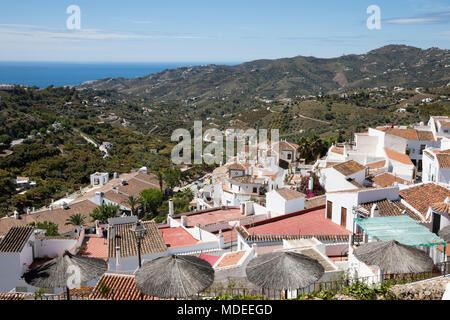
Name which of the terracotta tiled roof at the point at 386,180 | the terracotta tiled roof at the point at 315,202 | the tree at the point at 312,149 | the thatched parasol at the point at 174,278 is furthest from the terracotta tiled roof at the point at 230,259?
the tree at the point at 312,149

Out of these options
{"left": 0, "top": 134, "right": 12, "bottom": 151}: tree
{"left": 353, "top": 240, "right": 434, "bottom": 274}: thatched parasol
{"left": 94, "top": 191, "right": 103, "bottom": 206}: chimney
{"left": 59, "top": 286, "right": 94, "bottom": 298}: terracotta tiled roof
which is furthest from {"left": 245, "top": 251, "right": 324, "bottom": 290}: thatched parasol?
{"left": 0, "top": 134, "right": 12, "bottom": 151}: tree

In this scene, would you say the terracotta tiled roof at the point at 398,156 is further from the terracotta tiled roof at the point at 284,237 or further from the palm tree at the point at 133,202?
the palm tree at the point at 133,202

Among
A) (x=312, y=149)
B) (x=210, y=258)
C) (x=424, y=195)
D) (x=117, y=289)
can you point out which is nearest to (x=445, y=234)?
(x=424, y=195)

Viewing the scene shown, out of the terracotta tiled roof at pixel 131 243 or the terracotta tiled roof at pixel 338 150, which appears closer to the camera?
the terracotta tiled roof at pixel 131 243

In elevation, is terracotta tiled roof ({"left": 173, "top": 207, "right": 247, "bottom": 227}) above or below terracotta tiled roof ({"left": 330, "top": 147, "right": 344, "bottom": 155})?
below

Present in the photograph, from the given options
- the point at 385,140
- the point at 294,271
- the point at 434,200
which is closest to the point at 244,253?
the point at 294,271

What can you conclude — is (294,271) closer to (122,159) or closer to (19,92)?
(122,159)

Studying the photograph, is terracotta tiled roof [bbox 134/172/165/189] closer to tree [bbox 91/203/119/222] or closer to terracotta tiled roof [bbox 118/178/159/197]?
terracotta tiled roof [bbox 118/178/159/197]
